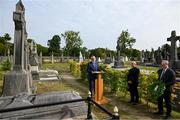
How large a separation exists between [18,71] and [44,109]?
3.74m

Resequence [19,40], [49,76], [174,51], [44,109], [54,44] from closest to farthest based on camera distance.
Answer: [44,109] < [19,40] < [49,76] < [174,51] < [54,44]

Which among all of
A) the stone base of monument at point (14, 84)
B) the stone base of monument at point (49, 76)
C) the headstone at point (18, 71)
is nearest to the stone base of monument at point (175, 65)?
the stone base of monument at point (49, 76)

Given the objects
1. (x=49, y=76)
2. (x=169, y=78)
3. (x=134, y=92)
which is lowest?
(x=134, y=92)

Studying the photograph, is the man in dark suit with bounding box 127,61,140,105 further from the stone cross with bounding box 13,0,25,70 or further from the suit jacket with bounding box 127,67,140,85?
the stone cross with bounding box 13,0,25,70

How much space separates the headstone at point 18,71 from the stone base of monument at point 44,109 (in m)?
2.68

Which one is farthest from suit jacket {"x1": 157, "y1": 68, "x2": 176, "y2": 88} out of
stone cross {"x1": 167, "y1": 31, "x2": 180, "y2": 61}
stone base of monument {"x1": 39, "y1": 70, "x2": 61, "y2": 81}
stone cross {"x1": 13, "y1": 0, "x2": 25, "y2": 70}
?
stone cross {"x1": 167, "y1": 31, "x2": 180, "y2": 61}

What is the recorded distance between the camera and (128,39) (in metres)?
60.6

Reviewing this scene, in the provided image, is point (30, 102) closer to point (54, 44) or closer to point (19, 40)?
point (19, 40)

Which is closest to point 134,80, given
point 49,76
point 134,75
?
point 134,75

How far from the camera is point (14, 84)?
9477 mm

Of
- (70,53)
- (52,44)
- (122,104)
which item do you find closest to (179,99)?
(122,104)

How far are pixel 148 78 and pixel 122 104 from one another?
1449 mm

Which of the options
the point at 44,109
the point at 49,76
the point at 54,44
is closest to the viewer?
the point at 44,109

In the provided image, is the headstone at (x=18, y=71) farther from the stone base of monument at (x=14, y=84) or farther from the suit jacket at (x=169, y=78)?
the suit jacket at (x=169, y=78)
